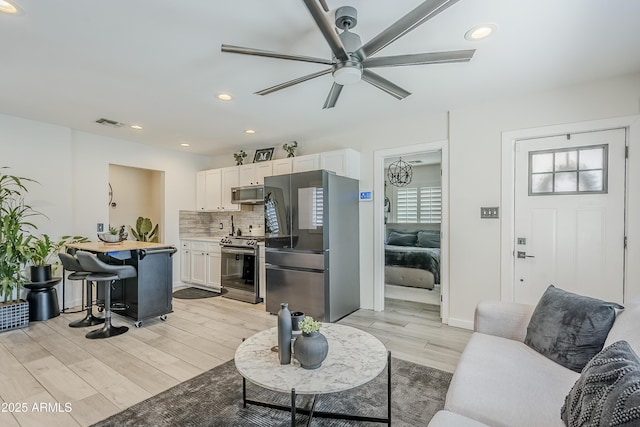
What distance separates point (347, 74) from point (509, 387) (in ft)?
6.38

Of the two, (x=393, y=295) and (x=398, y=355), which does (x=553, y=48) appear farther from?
(x=393, y=295)

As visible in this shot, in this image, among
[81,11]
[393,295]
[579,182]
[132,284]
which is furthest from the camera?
[393,295]

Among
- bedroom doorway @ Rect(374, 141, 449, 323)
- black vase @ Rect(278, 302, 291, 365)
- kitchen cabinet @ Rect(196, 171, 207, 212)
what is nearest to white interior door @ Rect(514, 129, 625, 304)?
bedroom doorway @ Rect(374, 141, 449, 323)

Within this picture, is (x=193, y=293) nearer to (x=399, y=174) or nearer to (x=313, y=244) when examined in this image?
(x=313, y=244)

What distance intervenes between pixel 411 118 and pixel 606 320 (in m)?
2.87

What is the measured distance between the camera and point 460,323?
3.52 metres

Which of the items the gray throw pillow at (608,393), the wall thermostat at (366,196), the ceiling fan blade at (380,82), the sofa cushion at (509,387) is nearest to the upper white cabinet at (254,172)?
the wall thermostat at (366,196)

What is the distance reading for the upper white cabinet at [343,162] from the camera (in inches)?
161

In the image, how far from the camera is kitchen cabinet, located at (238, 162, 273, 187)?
4922mm

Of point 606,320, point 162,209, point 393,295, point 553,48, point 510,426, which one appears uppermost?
point 553,48

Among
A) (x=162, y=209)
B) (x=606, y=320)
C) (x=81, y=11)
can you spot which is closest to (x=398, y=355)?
(x=606, y=320)

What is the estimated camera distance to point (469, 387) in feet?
4.88

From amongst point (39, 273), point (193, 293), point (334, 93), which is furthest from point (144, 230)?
point (334, 93)

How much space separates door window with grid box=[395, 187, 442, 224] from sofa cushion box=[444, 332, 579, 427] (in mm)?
5183
